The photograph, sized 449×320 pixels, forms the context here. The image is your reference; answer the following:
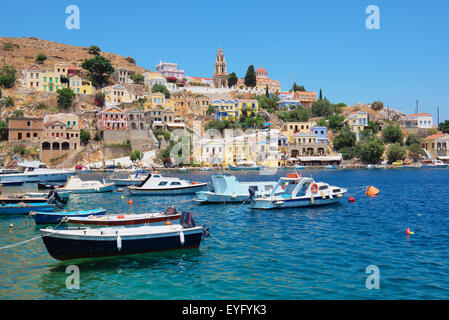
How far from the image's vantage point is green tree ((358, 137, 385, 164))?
9725cm

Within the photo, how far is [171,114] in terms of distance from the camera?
10038 centimetres

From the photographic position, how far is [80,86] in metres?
105

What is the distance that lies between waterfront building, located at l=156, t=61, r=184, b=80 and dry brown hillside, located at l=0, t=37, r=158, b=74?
6.73 meters

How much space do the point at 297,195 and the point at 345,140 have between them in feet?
263

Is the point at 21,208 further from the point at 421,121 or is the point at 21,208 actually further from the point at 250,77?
the point at 421,121

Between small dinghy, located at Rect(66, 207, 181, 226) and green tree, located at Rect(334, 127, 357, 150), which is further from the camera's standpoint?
green tree, located at Rect(334, 127, 357, 150)

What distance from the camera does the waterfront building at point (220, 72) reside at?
133 meters

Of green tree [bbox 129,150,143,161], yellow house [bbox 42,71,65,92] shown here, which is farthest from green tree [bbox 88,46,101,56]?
green tree [bbox 129,150,143,161]

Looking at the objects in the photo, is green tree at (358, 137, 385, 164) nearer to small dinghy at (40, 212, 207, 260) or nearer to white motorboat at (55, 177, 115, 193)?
white motorboat at (55, 177, 115, 193)

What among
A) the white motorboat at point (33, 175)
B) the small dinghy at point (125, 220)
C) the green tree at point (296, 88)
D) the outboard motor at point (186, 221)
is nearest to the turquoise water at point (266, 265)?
the outboard motor at point (186, 221)

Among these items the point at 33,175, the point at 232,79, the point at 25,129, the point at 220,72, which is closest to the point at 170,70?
the point at 220,72

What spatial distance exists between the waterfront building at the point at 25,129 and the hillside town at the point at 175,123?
218 mm
